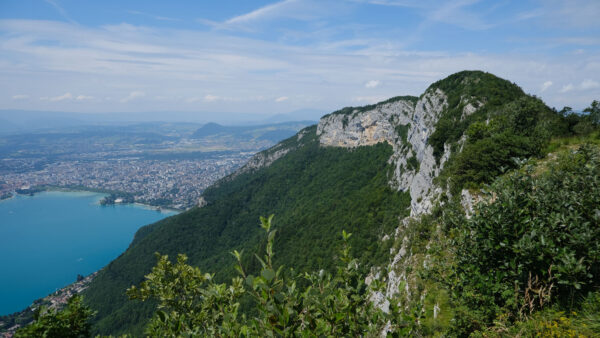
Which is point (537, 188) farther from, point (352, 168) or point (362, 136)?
point (362, 136)

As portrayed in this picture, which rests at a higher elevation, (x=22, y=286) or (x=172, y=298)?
(x=172, y=298)

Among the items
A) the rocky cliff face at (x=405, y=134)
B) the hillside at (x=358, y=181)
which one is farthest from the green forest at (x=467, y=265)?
the rocky cliff face at (x=405, y=134)

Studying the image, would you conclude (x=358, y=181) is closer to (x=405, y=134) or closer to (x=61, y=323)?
(x=405, y=134)

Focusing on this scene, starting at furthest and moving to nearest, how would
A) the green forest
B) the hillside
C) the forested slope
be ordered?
the forested slope < the hillside < the green forest

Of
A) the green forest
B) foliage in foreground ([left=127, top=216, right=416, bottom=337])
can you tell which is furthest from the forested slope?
foliage in foreground ([left=127, top=216, right=416, bottom=337])

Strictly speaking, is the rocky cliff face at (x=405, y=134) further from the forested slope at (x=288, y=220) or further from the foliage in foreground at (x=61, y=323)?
the foliage in foreground at (x=61, y=323)

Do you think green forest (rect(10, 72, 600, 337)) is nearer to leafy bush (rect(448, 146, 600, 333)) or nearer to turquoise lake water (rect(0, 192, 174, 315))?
leafy bush (rect(448, 146, 600, 333))

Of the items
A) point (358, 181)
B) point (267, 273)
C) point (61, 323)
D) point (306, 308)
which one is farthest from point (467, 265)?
point (358, 181)

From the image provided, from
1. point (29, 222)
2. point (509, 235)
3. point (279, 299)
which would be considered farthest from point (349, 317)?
point (29, 222)
